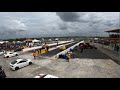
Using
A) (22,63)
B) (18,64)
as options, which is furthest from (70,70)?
(18,64)

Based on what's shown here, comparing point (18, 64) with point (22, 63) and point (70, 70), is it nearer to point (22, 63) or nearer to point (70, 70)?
point (22, 63)

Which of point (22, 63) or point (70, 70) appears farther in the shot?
point (22, 63)

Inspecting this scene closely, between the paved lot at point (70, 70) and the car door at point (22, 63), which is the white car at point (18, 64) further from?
the paved lot at point (70, 70)

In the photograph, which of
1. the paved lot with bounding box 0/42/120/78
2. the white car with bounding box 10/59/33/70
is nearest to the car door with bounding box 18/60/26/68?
the white car with bounding box 10/59/33/70

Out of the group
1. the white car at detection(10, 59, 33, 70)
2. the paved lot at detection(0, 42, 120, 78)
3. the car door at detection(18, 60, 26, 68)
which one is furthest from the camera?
the car door at detection(18, 60, 26, 68)

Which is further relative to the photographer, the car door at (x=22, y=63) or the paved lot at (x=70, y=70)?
the car door at (x=22, y=63)

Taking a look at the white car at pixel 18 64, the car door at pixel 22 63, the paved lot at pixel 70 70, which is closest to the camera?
the paved lot at pixel 70 70

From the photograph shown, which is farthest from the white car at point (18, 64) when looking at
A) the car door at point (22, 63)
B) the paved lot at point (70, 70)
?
the paved lot at point (70, 70)

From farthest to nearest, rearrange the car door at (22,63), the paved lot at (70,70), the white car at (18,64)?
the car door at (22,63)
the white car at (18,64)
the paved lot at (70,70)

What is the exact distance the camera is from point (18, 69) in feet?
40.2

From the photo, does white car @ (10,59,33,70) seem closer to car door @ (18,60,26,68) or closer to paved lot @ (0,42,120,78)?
car door @ (18,60,26,68)
